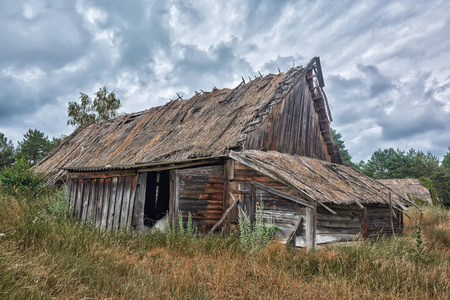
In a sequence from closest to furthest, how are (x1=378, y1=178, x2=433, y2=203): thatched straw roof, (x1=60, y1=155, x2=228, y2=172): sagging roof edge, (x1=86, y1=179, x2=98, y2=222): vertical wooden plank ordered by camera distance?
(x1=60, y1=155, x2=228, y2=172): sagging roof edge, (x1=86, y1=179, x2=98, y2=222): vertical wooden plank, (x1=378, y1=178, x2=433, y2=203): thatched straw roof

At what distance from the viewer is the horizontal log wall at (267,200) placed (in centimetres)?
748

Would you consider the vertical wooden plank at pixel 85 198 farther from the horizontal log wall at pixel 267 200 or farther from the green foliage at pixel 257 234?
the green foliage at pixel 257 234

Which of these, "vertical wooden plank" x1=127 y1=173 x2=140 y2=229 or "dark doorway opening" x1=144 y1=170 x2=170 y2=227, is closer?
"vertical wooden plank" x1=127 y1=173 x2=140 y2=229

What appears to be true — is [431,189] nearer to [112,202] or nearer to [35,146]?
[112,202]

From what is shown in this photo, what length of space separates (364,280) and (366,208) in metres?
4.82

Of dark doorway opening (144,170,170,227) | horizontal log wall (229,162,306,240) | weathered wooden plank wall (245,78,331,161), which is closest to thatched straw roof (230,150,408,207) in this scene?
horizontal log wall (229,162,306,240)

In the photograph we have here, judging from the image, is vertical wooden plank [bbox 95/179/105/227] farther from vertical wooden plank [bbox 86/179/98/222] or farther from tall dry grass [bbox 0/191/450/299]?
tall dry grass [bbox 0/191/450/299]

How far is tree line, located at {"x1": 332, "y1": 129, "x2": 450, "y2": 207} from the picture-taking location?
3400cm

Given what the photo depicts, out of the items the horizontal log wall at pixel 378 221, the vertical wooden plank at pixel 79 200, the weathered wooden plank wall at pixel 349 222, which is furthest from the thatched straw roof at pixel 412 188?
the vertical wooden plank at pixel 79 200

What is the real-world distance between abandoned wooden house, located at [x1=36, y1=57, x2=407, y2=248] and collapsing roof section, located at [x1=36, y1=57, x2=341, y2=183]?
62mm

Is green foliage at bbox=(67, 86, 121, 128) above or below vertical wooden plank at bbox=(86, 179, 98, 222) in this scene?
above

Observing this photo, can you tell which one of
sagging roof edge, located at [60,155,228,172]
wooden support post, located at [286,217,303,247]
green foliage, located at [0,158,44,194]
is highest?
sagging roof edge, located at [60,155,228,172]

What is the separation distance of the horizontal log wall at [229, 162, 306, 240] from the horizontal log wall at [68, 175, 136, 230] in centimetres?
307

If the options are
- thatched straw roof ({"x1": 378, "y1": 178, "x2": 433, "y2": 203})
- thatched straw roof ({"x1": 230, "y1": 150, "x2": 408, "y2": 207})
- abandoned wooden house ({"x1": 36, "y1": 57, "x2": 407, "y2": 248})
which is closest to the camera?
thatched straw roof ({"x1": 230, "y1": 150, "x2": 408, "y2": 207})
